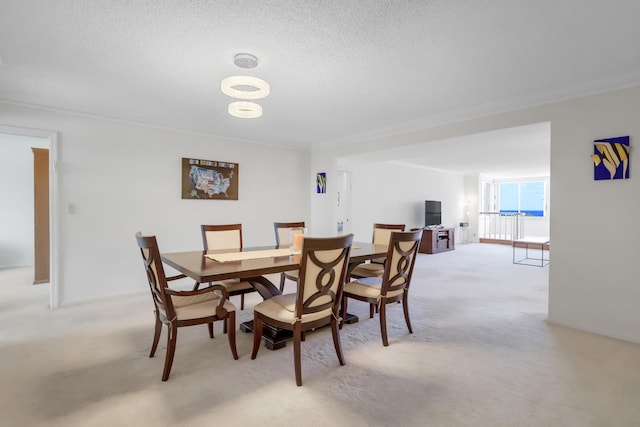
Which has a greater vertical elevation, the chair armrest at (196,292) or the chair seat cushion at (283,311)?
the chair armrest at (196,292)

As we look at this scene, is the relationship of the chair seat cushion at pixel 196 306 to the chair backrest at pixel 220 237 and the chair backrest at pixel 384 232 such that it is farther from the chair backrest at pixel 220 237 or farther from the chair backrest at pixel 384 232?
the chair backrest at pixel 384 232

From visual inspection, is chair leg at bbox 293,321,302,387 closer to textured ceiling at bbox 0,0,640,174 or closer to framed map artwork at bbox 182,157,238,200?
textured ceiling at bbox 0,0,640,174

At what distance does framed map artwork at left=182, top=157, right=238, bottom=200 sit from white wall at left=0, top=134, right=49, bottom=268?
3.50 metres

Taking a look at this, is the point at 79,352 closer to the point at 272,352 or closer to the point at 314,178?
the point at 272,352

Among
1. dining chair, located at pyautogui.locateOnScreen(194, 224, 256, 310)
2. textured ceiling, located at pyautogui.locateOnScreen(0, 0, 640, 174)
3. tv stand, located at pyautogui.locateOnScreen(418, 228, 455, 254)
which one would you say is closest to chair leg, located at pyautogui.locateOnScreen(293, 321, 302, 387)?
dining chair, located at pyautogui.locateOnScreen(194, 224, 256, 310)

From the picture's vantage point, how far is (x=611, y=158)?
272cm

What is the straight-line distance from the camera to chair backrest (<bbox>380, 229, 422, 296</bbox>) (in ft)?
8.30

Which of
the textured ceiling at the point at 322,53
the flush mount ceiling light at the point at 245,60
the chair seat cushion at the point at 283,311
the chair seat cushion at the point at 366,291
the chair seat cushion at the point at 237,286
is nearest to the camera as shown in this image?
the textured ceiling at the point at 322,53

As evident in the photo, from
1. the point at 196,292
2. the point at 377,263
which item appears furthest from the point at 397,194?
the point at 196,292

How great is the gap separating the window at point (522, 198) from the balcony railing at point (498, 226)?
11.4 inches

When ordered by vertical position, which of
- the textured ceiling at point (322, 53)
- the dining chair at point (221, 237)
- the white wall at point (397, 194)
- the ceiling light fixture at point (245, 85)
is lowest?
the dining chair at point (221, 237)

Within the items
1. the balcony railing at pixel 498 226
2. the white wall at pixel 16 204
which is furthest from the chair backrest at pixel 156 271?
the balcony railing at pixel 498 226

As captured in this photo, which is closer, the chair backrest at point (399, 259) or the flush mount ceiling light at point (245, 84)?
the flush mount ceiling light at point (245, 84)

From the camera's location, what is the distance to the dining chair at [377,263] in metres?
3.31
